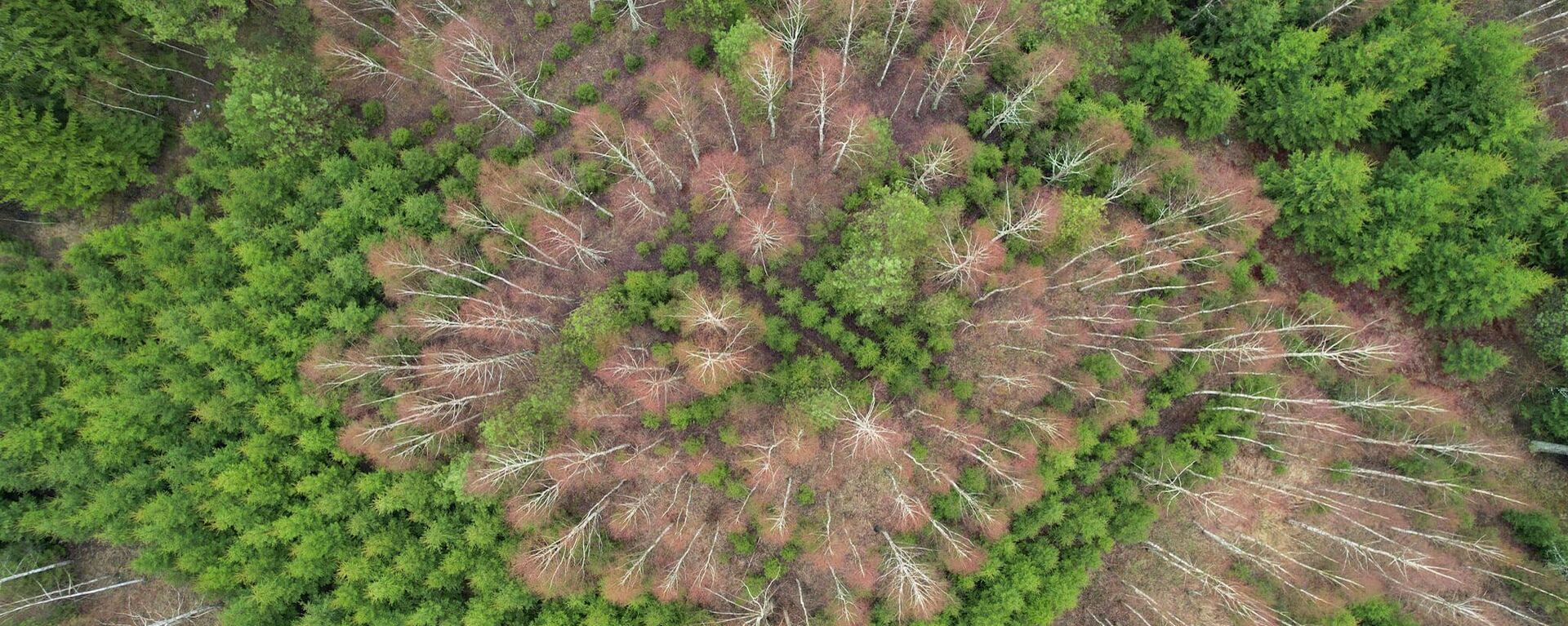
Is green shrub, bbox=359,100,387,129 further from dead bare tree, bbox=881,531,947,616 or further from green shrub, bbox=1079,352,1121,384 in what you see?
green shrub, bbox=1079,352,1121,384

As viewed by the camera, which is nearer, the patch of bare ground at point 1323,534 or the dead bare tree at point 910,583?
the dead bare tree at point 910,583

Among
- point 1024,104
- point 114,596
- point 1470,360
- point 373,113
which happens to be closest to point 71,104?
point 373,113

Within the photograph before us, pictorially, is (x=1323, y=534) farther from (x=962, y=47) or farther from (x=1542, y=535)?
(x=962, y=47)

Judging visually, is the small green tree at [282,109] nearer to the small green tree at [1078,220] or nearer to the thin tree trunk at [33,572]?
the thin tree trunk at [33,572]

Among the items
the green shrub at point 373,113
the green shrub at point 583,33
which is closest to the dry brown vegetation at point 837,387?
the green shrub at point 373,113

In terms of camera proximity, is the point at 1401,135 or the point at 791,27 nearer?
the point at 791,27

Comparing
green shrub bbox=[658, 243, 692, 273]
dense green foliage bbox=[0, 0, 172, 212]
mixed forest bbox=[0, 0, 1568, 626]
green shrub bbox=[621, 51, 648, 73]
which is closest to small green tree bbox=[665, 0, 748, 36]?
mixed forest bbox=[0, 0, 1568, 626]

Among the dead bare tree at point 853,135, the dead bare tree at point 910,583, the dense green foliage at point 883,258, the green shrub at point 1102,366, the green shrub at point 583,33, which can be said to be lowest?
the dead bare tree at point 910,583
